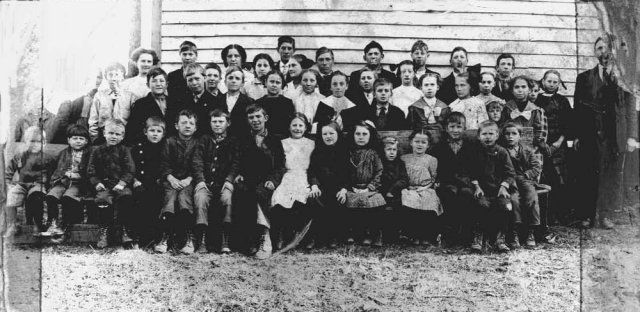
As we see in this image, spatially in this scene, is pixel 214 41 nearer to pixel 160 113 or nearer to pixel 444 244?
pixel 160 113

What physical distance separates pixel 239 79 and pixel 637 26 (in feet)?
9.34

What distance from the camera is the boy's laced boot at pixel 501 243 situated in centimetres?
488

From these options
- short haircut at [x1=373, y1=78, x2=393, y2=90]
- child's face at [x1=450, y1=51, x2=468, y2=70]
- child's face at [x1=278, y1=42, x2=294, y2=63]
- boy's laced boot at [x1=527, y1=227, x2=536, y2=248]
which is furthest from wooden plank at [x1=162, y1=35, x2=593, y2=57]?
boy's laced boot at [x1=527, y1=227, x2=536, y2=248]

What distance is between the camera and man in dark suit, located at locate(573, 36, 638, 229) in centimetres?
502

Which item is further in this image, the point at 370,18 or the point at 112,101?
the point at 370,18

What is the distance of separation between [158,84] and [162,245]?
47.4 inches

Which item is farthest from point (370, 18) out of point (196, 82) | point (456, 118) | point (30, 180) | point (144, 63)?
point (30, 180)

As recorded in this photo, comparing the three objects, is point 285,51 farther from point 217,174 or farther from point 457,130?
point 457,130

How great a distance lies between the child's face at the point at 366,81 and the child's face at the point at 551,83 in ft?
4.63

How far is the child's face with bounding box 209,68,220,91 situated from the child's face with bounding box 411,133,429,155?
1.53 meters

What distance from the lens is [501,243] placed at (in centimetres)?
489

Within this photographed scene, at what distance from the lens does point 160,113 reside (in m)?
5.01

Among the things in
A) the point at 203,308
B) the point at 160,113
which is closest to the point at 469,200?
the point at 203,308

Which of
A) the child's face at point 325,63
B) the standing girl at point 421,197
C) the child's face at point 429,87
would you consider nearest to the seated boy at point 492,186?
the standing girl at point 421,197
